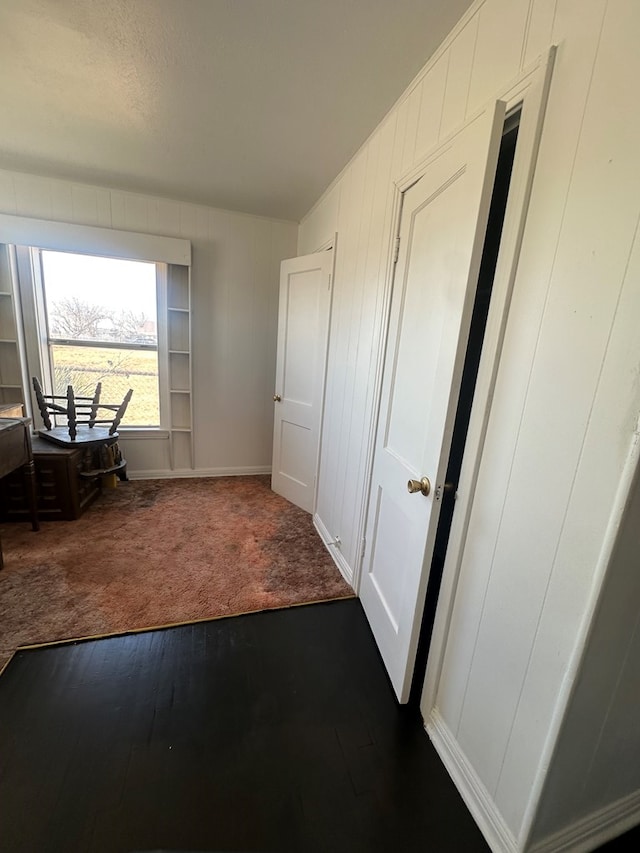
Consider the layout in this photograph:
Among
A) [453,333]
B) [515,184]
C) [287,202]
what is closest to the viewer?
[515,184]

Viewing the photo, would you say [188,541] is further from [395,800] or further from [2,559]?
[395,800]

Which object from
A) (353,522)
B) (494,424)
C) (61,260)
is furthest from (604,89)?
(61,260)

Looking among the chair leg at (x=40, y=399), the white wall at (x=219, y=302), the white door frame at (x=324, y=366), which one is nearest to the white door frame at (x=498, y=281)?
the white door frame at (x=324, y=366)

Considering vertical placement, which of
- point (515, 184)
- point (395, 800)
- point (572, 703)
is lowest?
point (395, 800)

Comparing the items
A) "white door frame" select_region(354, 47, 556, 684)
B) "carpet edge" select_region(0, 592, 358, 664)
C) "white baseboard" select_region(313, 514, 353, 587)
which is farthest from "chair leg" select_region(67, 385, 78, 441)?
"white door frame" select_region(354, 47, 556, 684)

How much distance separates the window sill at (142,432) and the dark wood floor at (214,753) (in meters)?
2.10

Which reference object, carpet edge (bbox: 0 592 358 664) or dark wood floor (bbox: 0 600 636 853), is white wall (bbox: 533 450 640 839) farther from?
carpet edge (bbox: 0 592 358 664)

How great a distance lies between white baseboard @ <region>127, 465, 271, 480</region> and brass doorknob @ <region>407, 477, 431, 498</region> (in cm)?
271

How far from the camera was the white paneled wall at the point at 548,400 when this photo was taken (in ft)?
2.43

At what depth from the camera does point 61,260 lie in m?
2.95

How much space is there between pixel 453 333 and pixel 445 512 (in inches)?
30.7

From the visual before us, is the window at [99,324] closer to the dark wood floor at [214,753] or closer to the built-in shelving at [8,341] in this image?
the built-in shelving at [8,341]

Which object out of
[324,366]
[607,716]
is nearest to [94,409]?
[324,366]

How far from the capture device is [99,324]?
3113 mm
